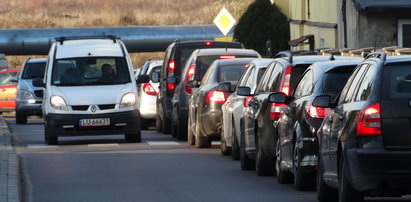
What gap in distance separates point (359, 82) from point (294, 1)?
116 feet

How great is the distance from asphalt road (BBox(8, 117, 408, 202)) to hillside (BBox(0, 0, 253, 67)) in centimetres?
5590

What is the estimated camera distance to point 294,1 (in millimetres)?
47781

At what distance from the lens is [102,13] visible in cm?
8681

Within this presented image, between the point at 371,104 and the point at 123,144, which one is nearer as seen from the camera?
the point at 371,104

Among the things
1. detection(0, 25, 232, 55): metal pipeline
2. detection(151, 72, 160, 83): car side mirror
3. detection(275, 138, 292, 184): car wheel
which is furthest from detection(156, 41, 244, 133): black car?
detection(0, 25, 232, 55): metal pipeline

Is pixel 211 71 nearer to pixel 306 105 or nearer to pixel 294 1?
pixel 306 105

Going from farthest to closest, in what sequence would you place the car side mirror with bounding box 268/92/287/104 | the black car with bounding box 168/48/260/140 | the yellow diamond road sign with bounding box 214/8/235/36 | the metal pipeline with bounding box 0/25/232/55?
the metal pipeline with bounding box 0/25/232/55 → the yellow diamond road sign with bounding box 214/8/235/36 → the black car with bounding box 168/48/260/140 → the car side mirror with bounding box 268/92/287/104

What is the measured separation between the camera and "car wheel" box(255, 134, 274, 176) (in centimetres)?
1748

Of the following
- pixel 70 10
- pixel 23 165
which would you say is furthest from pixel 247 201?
pixel 70 10

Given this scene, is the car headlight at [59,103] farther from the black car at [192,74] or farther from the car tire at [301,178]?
the car tire at [301,178]

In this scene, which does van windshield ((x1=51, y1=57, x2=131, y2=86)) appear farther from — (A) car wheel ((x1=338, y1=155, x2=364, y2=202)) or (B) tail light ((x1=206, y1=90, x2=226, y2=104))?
(A) car wheel ((x1=338, y1=155, x2=364, y2=202))

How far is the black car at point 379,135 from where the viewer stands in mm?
11641

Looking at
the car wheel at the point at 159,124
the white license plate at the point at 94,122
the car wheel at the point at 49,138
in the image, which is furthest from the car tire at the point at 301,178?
the car wheel at the point at 159,124

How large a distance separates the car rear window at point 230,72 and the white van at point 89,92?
3057 millimetres
